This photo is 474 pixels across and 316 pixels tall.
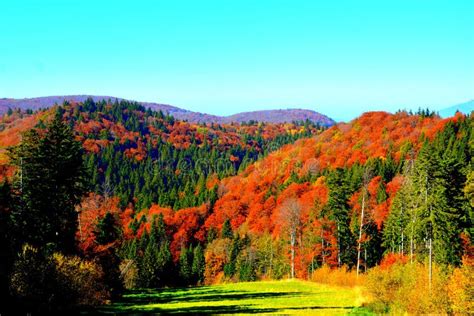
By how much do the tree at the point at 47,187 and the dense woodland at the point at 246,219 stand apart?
9 centimetres

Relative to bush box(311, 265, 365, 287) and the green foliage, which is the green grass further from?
the green foliage

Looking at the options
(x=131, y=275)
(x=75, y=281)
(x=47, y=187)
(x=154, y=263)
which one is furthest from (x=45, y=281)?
(x=154, y=263)

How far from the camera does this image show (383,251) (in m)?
80.1

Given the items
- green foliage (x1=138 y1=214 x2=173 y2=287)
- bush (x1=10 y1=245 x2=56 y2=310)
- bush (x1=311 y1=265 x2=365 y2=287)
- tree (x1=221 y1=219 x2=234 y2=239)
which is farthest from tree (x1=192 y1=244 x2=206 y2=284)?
bush (x1=10 y1=245 x2=56 y2=310)

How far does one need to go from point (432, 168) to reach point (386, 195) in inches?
2343

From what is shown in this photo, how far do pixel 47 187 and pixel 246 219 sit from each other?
311ft

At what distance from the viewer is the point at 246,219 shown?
420 feet

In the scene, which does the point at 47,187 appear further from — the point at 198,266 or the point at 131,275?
the point at 198,266

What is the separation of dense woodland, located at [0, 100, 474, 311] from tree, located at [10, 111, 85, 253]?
0.28ft

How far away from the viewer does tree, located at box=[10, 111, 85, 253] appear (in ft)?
114

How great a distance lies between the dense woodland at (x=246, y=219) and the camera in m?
34.1

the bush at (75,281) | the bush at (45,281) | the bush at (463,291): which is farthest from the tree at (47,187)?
the bush at (463,291)

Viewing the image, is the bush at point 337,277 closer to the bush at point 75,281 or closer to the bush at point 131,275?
the bush at point 75,281

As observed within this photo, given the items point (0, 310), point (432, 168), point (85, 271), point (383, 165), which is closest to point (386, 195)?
point (383, 165)
